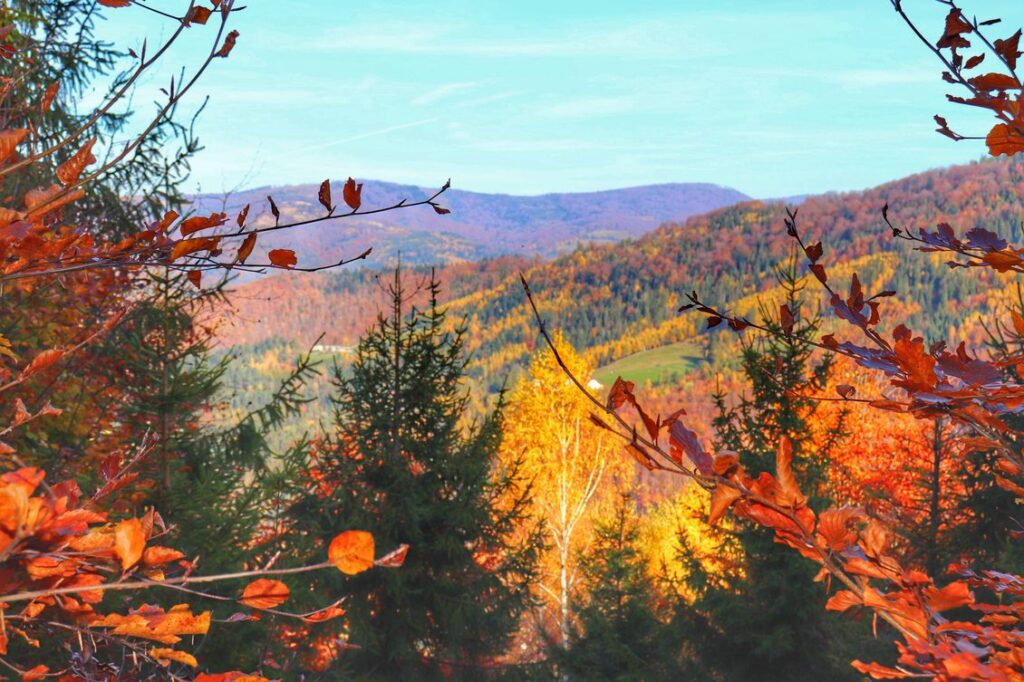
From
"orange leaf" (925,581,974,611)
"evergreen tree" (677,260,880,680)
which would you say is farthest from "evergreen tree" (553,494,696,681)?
"orange leaf" (925,581,974,611)

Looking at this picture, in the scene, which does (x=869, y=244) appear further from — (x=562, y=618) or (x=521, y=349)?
(x=562, y=618)

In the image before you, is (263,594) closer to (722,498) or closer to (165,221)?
(722,498)

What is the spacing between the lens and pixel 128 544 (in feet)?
2.84

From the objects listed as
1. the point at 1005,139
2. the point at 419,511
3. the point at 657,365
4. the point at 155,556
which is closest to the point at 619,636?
the point at 419,511

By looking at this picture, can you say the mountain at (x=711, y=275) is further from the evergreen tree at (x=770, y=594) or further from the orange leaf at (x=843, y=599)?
the orange leaf at (x=843, y=599)

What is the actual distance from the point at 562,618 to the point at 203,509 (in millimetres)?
13760

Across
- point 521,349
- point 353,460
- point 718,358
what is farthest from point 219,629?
point 521,349

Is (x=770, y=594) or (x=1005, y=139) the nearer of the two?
(x=1005, y=139)

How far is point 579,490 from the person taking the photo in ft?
65.0

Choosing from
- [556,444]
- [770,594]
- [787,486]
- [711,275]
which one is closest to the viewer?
[787,486]

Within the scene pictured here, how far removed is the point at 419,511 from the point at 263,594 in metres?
7.10

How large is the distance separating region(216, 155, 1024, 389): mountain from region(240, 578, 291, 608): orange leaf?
295 ft

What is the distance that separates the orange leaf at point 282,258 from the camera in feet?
4.76

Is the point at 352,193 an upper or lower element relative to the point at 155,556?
upper
